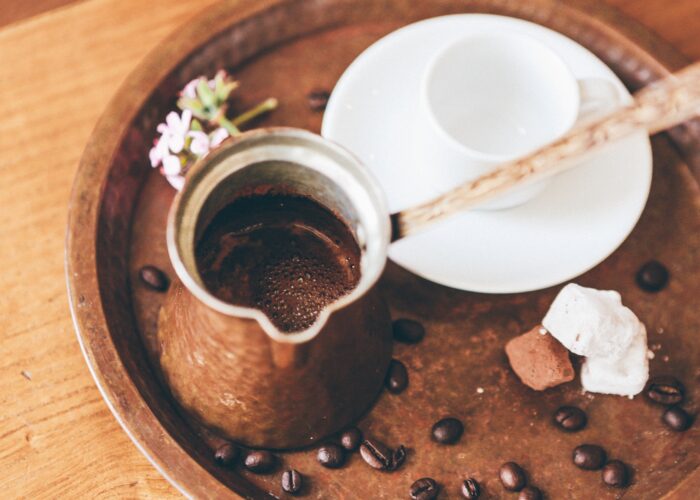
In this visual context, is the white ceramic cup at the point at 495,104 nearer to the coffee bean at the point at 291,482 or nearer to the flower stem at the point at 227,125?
the flower stem at the point at 227,125

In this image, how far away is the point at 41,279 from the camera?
3.53 feet

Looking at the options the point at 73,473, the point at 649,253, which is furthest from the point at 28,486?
the point at 649,253

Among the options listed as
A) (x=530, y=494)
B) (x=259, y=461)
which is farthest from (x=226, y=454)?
(x=530, y=494)

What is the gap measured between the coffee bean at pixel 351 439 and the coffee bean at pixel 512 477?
187mm

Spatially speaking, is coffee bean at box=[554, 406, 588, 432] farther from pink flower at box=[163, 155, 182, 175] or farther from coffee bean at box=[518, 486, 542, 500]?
pink flower at box=[163, 155, 182, 175]

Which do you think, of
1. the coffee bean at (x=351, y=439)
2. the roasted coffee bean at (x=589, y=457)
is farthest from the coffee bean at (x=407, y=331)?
the roasted coffee bean at (x=589, y=457)

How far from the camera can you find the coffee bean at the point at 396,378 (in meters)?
0.98

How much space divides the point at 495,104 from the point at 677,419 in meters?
A: 0.50

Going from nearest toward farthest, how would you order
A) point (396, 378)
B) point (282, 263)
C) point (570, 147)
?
point (570, 147) → point (282, 263) → point (396, 378)

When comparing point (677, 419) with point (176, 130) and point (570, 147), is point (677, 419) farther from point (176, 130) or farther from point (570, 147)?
point (176, 130)

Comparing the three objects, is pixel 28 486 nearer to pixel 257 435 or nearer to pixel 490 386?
pixel 257 435

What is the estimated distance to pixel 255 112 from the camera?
1.14 meters

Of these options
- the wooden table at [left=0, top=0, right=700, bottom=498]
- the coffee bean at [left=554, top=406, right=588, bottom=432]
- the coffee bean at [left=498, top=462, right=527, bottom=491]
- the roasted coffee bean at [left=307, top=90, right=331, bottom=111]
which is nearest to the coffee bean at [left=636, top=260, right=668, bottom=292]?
the coffee bean at [left=554, top=406, right=588, bottom=432]

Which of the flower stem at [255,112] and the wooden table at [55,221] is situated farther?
the flower stem at [255,112]
